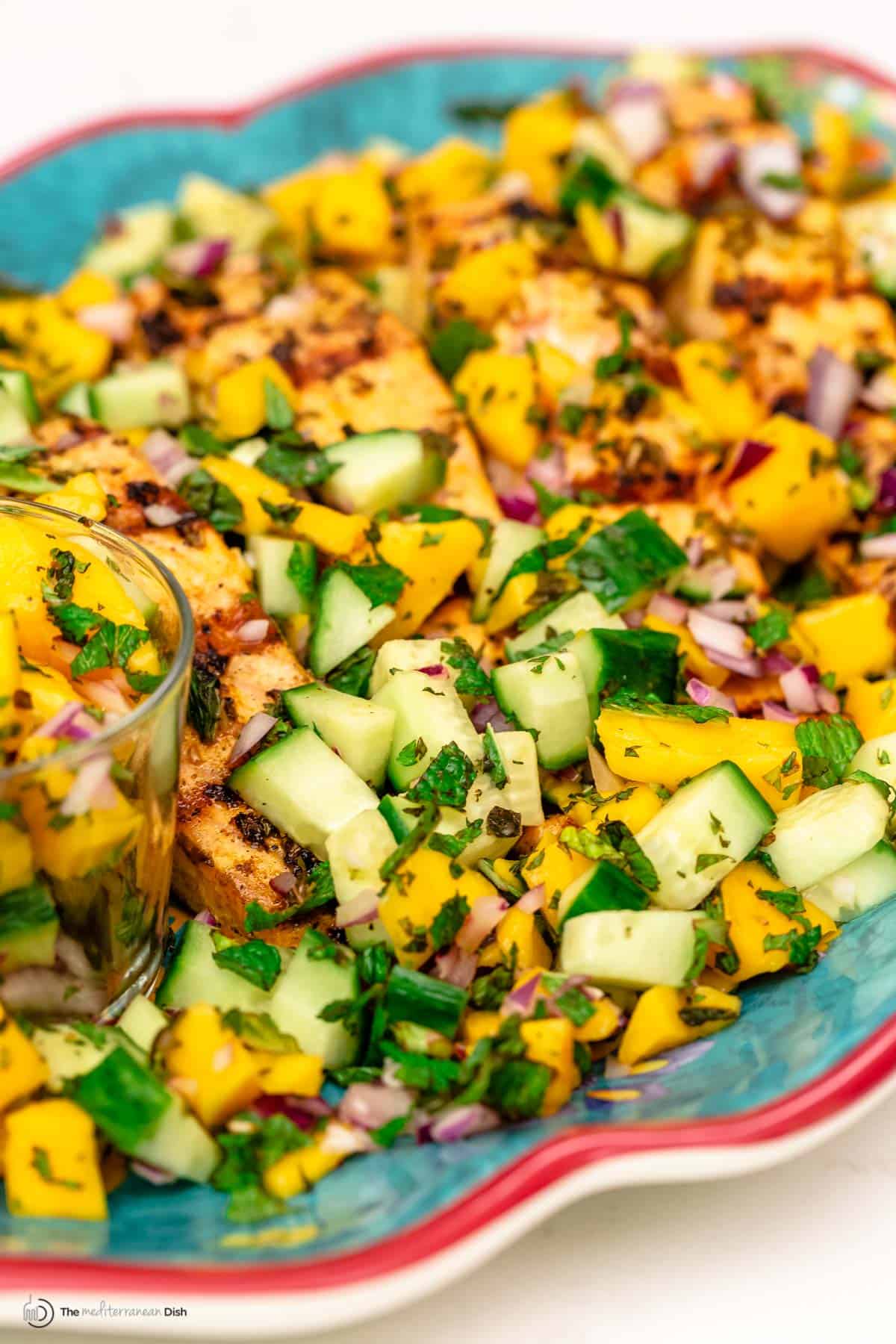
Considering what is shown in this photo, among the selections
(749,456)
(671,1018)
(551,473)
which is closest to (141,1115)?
(671,1018)

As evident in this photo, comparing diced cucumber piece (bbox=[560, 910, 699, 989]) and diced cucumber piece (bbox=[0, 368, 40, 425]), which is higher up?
diced cucumber piece (bbox=[0, 368, 40, 425])

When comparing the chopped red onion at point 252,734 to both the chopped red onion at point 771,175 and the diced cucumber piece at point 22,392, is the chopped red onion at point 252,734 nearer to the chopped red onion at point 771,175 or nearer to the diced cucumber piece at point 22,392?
the diced cucumber piece at point 22,392

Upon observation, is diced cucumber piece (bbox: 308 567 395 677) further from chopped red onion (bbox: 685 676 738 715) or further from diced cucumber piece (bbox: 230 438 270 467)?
chopped red onion (bbox: 685 676 738 715)

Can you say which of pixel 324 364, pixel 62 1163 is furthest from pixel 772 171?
pixel 62 1163

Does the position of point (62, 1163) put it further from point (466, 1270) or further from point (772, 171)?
point (772, 171)

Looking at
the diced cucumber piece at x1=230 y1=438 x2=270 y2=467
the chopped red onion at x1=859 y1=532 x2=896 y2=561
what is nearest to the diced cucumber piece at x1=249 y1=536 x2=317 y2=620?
the diced cucumber piece at x1=230 y1=438 x2=270 y2=467

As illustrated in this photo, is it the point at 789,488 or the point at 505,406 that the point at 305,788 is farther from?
the point at 789,488
